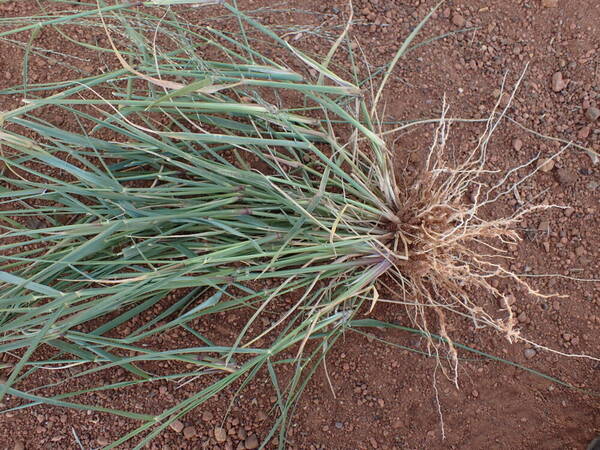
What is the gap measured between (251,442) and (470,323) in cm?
59

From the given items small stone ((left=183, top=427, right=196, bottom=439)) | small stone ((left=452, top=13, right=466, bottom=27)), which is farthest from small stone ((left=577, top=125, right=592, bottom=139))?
small stone ((left=183, top=427, right=196, bottom=439))

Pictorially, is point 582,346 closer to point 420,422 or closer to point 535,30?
point 420,422

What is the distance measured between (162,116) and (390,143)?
1.88 feet

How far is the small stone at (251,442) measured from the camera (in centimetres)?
121

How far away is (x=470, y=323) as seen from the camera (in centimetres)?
125

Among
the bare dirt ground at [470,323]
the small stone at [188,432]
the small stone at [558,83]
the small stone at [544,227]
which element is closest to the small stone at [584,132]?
the bare dirt ground at [470,323]

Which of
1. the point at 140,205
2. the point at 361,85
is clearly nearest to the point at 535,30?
the point at 361,85

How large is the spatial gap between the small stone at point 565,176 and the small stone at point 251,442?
3.16 feet

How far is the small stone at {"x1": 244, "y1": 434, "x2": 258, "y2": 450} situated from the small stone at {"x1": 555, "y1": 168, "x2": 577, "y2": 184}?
3.16 ft

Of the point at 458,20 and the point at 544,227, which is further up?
the point at 458,20

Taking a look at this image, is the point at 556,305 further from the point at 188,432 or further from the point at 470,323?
the point at 188,432

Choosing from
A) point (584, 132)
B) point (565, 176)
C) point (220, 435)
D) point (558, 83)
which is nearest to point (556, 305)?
point (565, 176)

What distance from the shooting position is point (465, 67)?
133cm

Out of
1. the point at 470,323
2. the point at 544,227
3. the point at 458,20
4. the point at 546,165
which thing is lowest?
the point at 470,323
